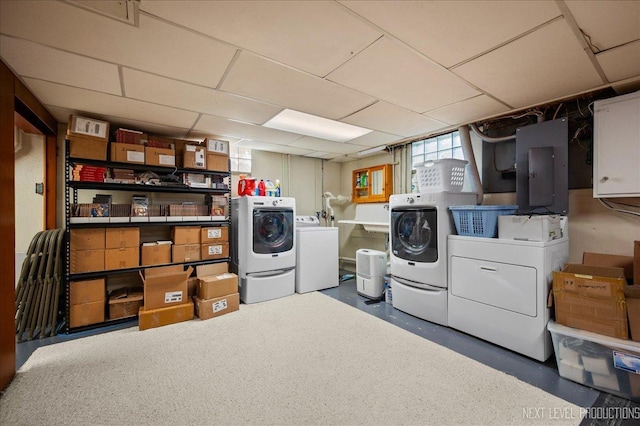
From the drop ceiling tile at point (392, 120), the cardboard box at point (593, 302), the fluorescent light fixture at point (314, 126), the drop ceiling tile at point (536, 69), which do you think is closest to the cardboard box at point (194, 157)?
the fluorescent light fixture at point (314, 126)

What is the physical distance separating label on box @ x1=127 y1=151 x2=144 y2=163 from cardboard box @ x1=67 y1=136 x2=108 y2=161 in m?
0.21

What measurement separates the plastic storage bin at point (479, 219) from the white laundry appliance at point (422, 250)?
125 mm

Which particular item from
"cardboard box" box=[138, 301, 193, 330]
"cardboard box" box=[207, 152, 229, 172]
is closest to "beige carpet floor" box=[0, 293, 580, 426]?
"cardboard box" box=[138, 301, 193, 330]

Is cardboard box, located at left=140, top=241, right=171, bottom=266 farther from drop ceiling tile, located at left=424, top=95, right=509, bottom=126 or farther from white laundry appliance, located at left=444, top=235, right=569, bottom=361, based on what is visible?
drop ceiling tile, located at left=424, top=95, right=509, bottom=126

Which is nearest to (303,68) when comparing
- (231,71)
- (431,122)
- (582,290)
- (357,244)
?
(231,71)

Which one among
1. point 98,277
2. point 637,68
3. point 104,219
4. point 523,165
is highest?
point 637,68

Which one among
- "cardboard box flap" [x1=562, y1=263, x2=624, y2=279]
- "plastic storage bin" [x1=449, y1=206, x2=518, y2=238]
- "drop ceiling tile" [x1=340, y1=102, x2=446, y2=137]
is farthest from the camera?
"drop ceiling tile" [x1=340, y1=102, x2=446, y2=137]

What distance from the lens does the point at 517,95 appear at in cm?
237

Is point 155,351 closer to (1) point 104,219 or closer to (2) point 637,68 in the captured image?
(1) point 104,219

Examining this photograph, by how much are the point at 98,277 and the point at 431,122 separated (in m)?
4.05

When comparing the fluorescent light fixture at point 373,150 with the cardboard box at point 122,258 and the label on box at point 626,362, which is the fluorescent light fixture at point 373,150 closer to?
the label on box at point 626,362

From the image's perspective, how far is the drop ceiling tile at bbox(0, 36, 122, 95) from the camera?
1.66m

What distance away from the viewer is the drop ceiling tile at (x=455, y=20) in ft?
4.39

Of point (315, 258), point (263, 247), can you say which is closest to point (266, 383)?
point (263, 247)
